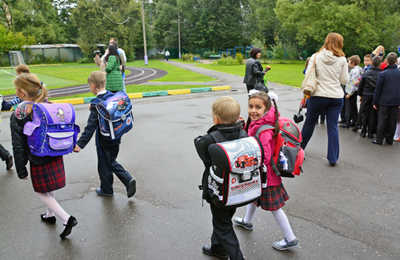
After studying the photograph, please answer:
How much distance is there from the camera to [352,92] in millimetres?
7582

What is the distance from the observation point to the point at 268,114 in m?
2.93

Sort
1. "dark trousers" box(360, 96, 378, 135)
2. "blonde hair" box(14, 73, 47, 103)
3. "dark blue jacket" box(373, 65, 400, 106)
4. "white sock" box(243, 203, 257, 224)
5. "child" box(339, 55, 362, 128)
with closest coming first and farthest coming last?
"blonde hair" box(14, 73, 47, 103) → "white sock" box(243, 203, 257, 224) → "dark blue jacket" box(373, 65, 400, 106) → "dark trousers" box(360, 96, 378, 135) → "child" box(339, 55, 362, 128)

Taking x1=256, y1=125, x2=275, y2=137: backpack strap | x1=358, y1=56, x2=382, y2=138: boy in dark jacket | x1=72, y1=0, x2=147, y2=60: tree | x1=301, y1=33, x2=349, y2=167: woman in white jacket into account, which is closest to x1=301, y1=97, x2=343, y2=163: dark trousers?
x1=301, y1=33, x2=349, y2=167: woman in white jacket

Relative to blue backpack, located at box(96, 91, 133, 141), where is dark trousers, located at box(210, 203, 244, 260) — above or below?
below

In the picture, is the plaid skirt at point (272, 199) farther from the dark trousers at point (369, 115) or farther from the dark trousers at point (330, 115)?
the dark trousers at point (369, 115)

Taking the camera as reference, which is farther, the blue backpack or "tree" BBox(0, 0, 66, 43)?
"tree" BBox(0, 0, 66, 43)

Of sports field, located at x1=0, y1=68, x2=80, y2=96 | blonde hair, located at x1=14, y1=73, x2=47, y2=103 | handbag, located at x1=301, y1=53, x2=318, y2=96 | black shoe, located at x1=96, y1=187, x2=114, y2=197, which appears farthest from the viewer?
sports field, located at x1=0, y1=68, x2=80, y2=96

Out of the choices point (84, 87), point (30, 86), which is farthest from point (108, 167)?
point (84, 87)

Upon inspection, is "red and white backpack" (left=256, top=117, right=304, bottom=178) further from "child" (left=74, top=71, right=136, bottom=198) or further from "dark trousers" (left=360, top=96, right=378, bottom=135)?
"dark trousers" (left=360, top=96, right=378, bottom=135)

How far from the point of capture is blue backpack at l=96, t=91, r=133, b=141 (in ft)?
11.5

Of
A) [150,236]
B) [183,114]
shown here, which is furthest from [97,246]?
[183,114]

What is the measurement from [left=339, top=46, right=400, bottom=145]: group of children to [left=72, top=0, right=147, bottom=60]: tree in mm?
44930

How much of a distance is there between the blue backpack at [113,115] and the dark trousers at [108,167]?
0.85 ft

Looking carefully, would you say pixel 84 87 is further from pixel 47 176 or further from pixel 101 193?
pixel 47 176
